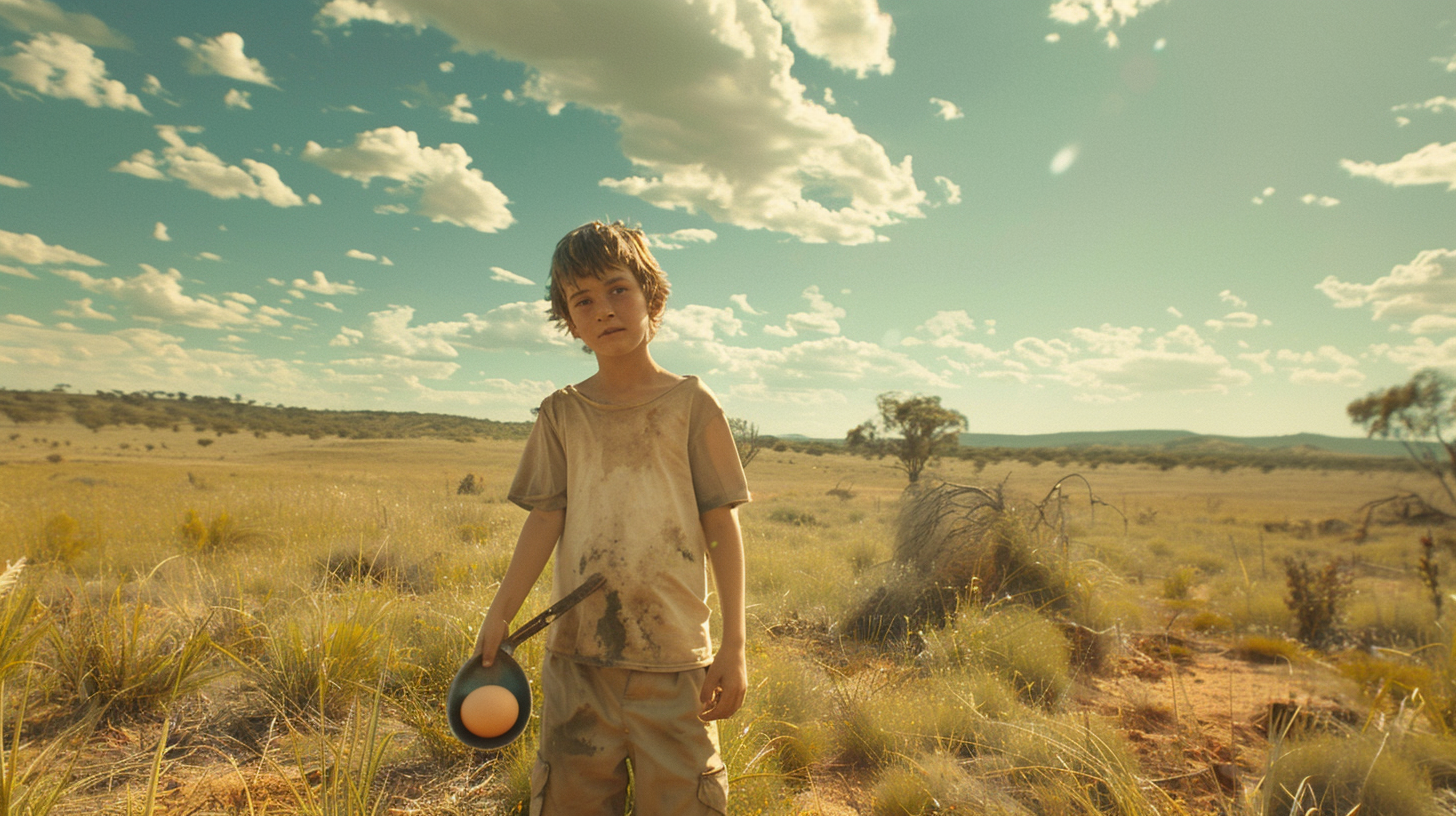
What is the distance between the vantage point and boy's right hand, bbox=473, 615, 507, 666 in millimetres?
1712

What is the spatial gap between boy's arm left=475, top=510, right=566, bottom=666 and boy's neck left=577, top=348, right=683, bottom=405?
1.22 feet

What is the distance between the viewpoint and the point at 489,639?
68.6 inches

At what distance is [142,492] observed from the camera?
13711 mm

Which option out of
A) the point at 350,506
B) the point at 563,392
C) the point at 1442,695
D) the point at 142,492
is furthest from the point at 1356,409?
the point at 142,492

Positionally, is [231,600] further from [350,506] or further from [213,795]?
[350,506]

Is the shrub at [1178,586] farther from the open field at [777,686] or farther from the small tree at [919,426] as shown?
the small tree at [919,426]

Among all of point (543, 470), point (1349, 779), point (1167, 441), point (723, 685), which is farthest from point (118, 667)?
point (1167, 441)

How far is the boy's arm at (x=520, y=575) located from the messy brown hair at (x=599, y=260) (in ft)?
2.00

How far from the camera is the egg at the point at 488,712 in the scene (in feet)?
5.25

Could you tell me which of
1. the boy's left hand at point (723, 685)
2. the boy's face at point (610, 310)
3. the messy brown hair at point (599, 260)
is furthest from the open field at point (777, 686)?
the messy brown hair at point (599, 260)

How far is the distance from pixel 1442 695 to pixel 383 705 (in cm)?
663

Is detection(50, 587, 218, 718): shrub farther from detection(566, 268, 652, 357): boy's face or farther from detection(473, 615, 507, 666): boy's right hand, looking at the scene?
detection(566, 268, 652, 357): boy's face

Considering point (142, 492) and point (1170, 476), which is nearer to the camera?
point (142, 492)

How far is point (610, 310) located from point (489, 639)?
943 mm
